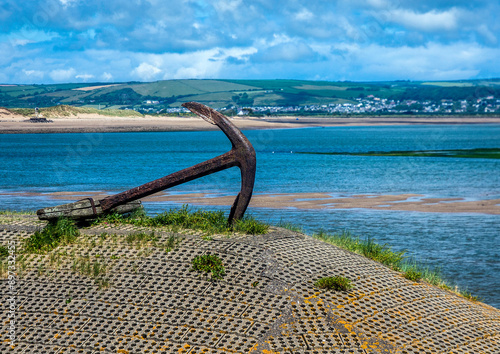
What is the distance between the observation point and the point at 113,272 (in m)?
8.38

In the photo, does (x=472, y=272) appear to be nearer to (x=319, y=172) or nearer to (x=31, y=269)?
(x=31, y=269)

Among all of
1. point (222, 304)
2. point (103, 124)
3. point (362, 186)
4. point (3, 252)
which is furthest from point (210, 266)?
point (103, 124)

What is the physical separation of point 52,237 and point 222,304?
10.7 feet

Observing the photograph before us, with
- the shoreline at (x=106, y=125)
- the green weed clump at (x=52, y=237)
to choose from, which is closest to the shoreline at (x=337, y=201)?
the green weed clump at (x=52, y=237)

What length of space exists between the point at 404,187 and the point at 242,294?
24.6 meters

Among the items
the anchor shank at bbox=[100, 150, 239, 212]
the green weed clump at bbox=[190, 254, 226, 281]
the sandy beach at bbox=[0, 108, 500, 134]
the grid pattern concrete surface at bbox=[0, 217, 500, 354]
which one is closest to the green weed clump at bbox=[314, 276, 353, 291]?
the grid pattern concrete surface at bbox=[0, 217, 500, 354]

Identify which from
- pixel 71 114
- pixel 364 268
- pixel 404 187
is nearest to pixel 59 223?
pixel 364 268

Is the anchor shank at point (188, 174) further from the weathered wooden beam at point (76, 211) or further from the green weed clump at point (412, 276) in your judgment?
the green weed clump at point (412, 276)

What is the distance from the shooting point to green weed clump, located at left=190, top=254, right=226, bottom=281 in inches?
322

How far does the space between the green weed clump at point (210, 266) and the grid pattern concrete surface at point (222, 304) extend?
9cm

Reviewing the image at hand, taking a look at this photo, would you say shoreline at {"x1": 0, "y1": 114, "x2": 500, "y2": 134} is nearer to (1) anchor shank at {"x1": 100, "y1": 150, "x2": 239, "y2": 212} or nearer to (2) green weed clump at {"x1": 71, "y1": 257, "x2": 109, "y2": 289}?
(1) anchor shank at {"x1": 100, "y1": 150, "x2": 239, "y2": 212}

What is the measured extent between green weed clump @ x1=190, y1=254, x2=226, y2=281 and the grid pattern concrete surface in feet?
0.29

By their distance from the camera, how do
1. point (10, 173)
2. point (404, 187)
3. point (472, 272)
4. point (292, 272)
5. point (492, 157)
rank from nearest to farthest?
point (292, 272)
point (472, 272)
point (404, 187)
point (10, 173)
point (492, 157)

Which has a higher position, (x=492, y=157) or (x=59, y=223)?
(x=59, y=223)
